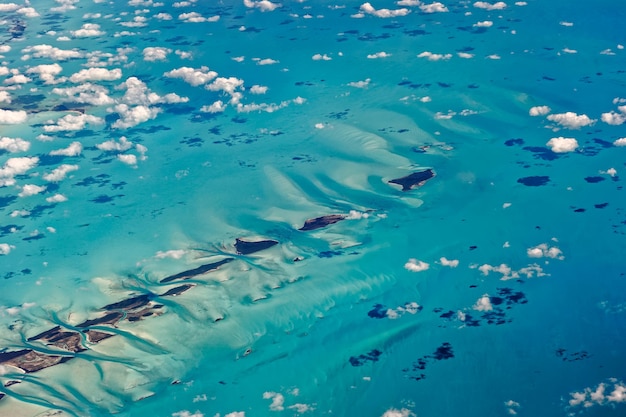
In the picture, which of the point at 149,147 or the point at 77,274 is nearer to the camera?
the point at 77,274

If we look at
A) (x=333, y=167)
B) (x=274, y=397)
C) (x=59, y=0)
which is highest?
(x=59, y=0)

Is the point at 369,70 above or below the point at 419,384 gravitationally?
above

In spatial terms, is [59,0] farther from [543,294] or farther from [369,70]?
[543,294]

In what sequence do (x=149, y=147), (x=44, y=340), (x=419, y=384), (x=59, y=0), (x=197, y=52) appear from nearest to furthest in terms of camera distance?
(x=419, y=384) < (x=44, y=340) < (x=149, y=147) < (x=197, y=52) < (x=59, y=0)

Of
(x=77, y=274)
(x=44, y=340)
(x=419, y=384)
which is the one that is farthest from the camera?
(x=77, y=274)

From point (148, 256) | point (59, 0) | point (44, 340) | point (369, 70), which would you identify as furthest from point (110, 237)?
point (59, 0)

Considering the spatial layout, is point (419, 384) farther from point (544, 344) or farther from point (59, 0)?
point (59, 0)

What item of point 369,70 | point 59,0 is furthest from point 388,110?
point 59,0
